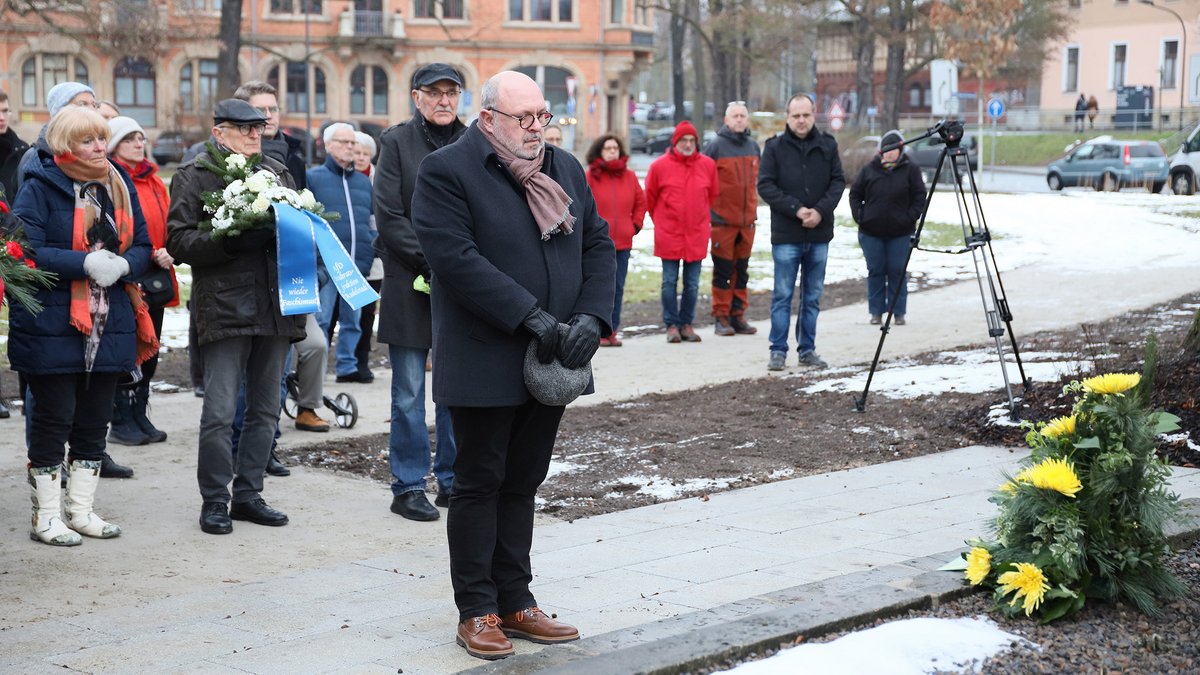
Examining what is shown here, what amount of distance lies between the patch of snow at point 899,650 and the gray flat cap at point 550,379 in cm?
104

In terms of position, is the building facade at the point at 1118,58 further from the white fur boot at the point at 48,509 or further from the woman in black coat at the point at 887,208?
the white fur boot at the point at 48,509

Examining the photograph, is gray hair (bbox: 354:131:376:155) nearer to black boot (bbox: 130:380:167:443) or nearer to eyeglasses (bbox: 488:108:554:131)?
black boot (bbox: 130:380:167:443)

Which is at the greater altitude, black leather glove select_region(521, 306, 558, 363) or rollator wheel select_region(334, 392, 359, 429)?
black leather glove select_region(521, 306, 558, 363)

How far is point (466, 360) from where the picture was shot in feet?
16.1

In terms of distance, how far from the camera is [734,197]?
1395cm

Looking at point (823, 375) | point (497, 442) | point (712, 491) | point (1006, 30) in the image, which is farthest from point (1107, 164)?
point (497, 442)

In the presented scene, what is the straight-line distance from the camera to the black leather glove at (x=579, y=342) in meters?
4.86

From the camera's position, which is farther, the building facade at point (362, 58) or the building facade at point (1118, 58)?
the building facade at point (1118, 58)

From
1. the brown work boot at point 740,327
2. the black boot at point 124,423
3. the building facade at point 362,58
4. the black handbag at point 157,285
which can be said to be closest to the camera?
the black handbag at point 157,285

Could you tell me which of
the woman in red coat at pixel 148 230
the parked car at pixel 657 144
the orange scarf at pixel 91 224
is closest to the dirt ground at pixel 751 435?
the woman in red coat at pixel 148 230

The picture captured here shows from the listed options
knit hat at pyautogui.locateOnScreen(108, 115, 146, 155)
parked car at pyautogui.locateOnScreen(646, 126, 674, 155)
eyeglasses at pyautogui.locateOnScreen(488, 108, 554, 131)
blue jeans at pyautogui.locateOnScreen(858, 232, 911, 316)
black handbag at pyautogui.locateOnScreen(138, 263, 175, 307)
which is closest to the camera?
eyeglasses at pyautogui.locateOnScreen(488, 108, 554, 131)

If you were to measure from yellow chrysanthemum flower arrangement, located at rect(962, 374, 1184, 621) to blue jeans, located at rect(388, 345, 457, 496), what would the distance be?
9.27ft

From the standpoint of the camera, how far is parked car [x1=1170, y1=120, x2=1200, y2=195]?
33219 mm

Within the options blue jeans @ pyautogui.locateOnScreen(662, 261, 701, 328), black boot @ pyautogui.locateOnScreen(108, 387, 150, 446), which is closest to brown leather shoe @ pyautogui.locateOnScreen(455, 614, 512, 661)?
black boot @ pyautogui.locateOnScreen(108, 387, 150, 446)
